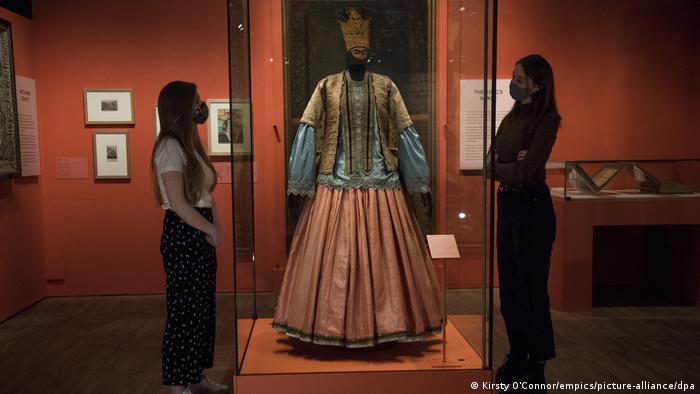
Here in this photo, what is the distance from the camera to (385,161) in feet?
9.77

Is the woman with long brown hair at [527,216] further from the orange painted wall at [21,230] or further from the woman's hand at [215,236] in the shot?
the orange painted wall at [21,230]

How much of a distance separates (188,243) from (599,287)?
140 inches

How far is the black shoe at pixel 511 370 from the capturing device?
9.93ft

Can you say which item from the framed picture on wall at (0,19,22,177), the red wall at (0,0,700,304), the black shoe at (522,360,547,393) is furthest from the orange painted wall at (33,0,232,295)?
the black shoe at (522,360,547,393)

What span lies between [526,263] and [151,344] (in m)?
2.26

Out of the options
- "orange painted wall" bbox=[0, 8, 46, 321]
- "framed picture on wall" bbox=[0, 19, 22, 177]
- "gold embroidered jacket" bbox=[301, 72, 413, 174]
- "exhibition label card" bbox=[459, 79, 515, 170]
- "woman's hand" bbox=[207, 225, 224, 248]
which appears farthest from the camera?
"orange painted wall" bbox=[0, 8, 46, 321]

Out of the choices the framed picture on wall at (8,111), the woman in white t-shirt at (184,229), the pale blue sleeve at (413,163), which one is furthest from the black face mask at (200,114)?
the framed picture on wall at (8,111)

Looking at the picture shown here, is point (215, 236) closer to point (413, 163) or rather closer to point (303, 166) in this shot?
point (303, 166)

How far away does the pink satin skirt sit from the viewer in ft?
9.11

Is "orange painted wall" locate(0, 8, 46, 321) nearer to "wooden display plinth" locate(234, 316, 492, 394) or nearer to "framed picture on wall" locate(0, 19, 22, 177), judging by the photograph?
"framed picture on wall" locate(0, 19, 22, 177)

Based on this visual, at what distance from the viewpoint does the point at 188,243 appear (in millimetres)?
2707

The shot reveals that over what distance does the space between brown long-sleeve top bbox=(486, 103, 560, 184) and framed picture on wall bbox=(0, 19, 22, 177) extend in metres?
3.18

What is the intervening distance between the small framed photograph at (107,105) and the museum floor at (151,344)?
1375 millimetres

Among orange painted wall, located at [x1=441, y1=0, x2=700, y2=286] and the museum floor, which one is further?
orange painted wall, located at [x1=441, y1=0, x2=700, y2=286]
